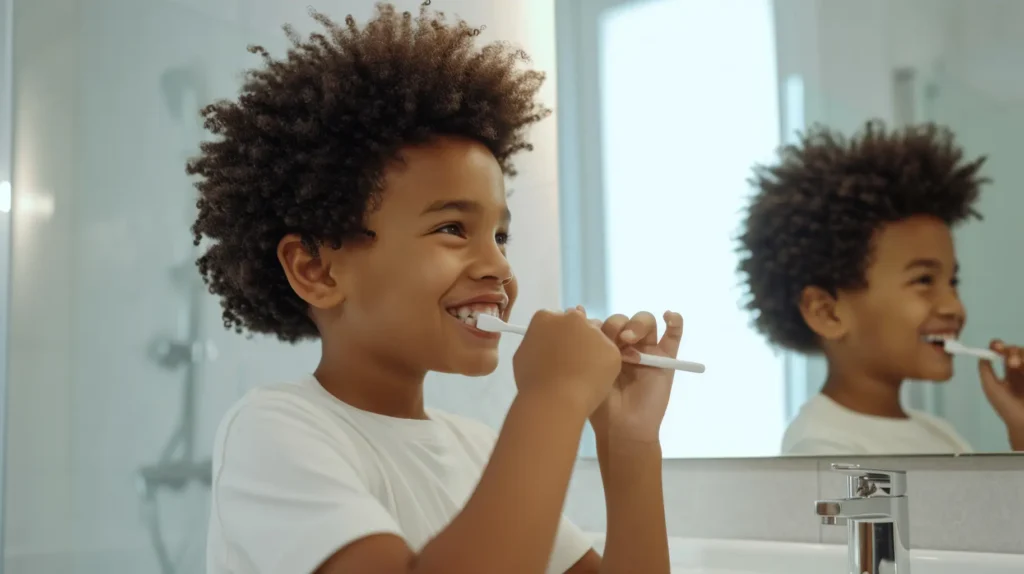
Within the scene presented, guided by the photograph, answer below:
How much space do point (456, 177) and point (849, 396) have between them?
48cm

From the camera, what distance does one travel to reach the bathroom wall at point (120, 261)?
3.98 ft

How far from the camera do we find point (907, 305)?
98 centimetres

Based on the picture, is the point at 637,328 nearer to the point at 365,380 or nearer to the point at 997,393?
the point at 365,380

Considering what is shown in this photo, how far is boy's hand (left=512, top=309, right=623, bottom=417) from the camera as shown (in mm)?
657

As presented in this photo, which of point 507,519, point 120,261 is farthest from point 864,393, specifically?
point 120,261

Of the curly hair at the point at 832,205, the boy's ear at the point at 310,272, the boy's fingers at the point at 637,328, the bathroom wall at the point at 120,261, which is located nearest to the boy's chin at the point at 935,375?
the curly hair at the point at 832,205

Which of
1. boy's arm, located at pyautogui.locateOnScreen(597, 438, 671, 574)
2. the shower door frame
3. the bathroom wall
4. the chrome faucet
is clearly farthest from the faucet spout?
the shower door frame

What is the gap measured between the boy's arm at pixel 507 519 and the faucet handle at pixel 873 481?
0.25 meters

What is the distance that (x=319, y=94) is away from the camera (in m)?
0.81

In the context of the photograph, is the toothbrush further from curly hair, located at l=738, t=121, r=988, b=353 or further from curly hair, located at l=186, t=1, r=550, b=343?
curly hair, located at l=738, t=121, r=988, b=353

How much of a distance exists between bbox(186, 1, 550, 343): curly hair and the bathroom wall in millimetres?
358

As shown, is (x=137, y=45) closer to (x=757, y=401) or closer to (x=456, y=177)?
(x=456, y=177)

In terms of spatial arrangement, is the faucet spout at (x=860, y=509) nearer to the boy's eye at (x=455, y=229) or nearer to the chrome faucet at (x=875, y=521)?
the chrome faucet at (x=875, y=521)

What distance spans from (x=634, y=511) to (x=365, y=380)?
9.5 inches
